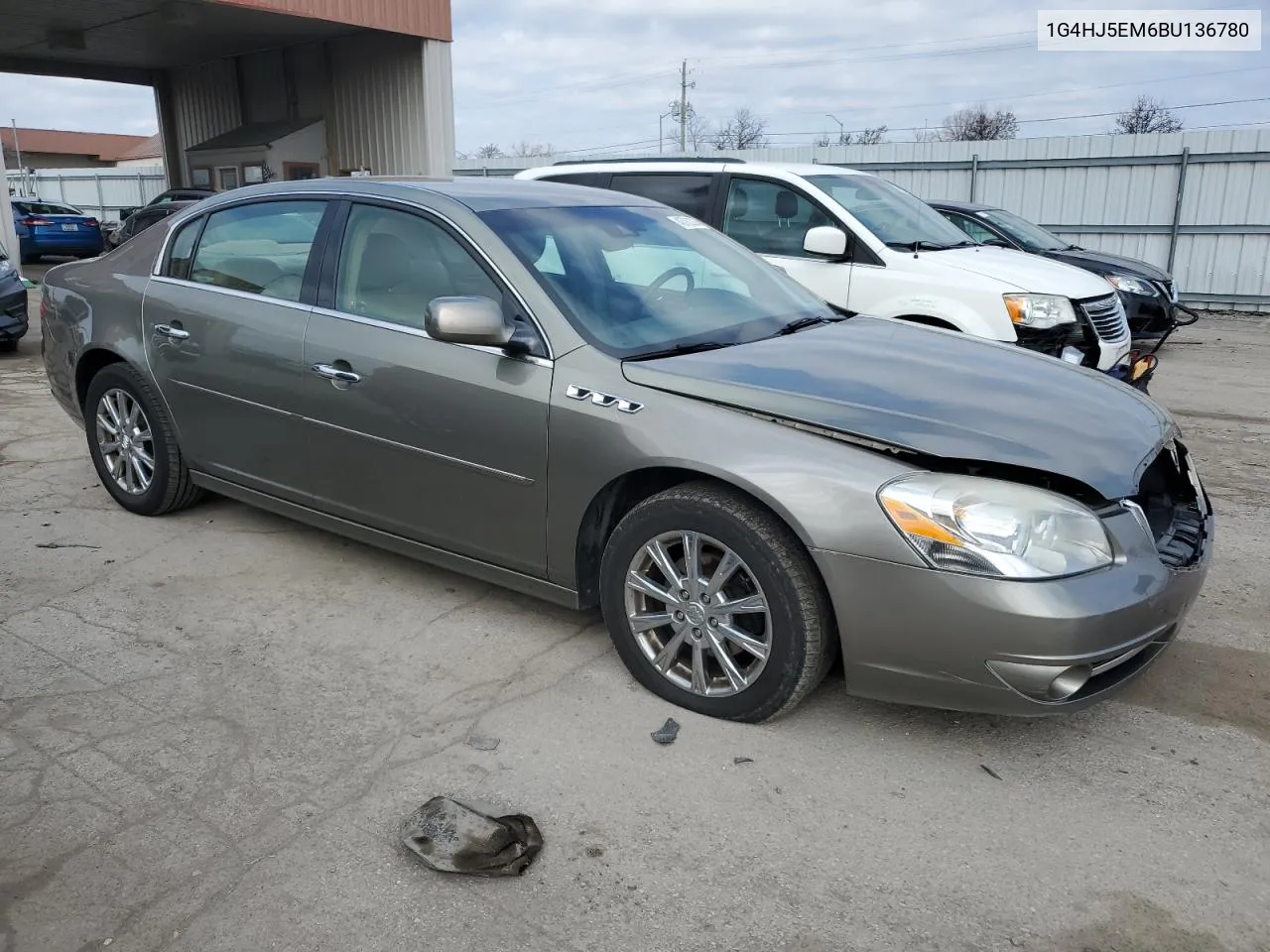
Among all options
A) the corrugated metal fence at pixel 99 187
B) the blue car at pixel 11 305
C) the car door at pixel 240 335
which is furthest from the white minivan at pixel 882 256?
the corrugated metal fence at pixel 99 187

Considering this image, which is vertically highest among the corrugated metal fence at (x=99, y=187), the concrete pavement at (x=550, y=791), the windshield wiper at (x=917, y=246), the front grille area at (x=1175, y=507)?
the corrugated metal fence at (x=99, y=187)

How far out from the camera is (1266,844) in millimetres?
2633

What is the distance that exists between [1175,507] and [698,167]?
16.1 ft

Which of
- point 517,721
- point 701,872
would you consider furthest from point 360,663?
point 701,872

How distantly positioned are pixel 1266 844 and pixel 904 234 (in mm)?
5323

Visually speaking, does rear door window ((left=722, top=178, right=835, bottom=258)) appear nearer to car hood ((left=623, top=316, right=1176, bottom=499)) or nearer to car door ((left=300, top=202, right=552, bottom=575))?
car hood ((left=623, top=316, right=1176, bottom=499))

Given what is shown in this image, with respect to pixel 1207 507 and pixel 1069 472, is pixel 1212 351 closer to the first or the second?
pixel 1207 507

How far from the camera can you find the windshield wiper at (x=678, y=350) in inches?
135

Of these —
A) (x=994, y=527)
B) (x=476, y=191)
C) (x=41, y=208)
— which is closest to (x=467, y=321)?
(x=476, y=191)

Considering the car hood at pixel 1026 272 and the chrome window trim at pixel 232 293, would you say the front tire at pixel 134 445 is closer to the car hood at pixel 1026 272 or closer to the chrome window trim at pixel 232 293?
the chrome window trim at pixel 232 293

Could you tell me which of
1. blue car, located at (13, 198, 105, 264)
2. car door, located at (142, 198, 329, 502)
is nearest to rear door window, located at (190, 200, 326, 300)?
car door, located at (142, 198, 329, 502)

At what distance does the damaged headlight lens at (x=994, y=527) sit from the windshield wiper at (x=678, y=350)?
0.99 meters

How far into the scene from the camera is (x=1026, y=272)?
681 cm

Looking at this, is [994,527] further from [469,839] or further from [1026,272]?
[1026,272]
